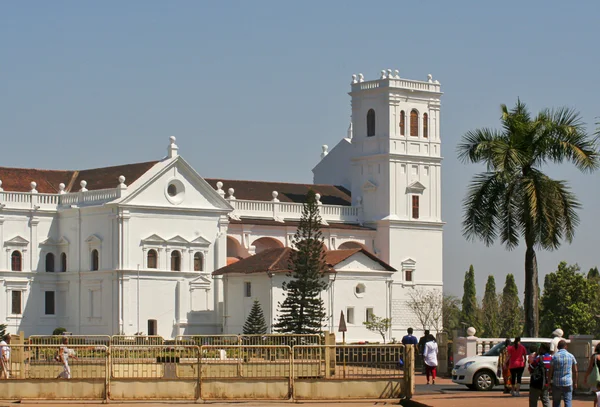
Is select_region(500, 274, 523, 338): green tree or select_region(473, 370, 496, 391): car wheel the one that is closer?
select_region(473, 370, 496, 391): car wheel

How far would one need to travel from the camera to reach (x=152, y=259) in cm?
8169

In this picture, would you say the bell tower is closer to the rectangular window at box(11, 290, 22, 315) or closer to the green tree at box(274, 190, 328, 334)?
the green tree at box(274, 190, 328, 334)

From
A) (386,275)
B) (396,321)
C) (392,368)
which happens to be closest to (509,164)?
(392,368)

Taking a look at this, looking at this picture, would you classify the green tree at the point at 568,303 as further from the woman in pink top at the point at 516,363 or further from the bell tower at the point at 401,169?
the woman in pink top at the point at 516,363

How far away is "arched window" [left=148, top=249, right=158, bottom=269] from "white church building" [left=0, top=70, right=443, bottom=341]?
8 cm

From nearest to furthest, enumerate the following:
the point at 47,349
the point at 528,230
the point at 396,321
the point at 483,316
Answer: the point at 47,349 < the point at 528,230 < the point at 396,321 < the point at 483,316

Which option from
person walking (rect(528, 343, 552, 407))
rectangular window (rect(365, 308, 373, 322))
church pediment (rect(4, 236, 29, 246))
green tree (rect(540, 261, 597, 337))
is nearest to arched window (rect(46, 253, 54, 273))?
church pediment (rect(4, 236, 29, 246))

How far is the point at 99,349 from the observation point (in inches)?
1479

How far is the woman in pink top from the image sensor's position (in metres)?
35.5

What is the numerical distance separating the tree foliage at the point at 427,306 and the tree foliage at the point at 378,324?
21.9 ft

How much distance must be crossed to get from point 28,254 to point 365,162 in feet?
76.1

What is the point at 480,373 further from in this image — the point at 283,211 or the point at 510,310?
the point at 510,310

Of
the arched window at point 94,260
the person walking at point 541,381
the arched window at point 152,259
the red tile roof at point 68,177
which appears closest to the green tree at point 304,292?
the arched window at point 152,259

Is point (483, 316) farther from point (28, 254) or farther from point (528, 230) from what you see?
point (528, 230)
